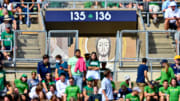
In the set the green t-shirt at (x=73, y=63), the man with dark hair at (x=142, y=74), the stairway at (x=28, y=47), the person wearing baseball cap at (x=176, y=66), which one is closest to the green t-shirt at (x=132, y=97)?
the man with dark hair at (x=142, y=74)

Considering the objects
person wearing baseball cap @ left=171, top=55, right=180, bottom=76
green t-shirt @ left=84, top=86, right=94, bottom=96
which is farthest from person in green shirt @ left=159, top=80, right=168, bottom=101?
green t-shirt @ left=84, top=86, right=94, bottom=96

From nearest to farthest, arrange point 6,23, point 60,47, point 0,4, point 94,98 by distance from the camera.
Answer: point 94,98 < point 60,47 < point 6,23 < point 0,4

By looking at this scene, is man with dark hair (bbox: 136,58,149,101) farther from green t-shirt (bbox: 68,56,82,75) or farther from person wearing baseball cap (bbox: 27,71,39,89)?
person wearing baseball cap (bbox: 27,71,39,89)

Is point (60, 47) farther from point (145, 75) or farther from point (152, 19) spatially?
point (152, 19)

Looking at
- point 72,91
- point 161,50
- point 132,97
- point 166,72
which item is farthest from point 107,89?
point 161,50

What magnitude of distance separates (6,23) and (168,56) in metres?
5.62

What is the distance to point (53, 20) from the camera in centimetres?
3059

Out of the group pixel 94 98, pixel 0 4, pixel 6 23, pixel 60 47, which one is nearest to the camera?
pixel 94 98

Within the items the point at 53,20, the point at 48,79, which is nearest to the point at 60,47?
the point at 48,79

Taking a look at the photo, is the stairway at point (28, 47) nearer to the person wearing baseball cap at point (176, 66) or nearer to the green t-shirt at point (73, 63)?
the green t-shirt at point (73, 63)

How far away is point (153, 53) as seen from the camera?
2647cm

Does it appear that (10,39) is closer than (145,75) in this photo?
No

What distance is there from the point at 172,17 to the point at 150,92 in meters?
5.40

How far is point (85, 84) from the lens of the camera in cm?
2384
